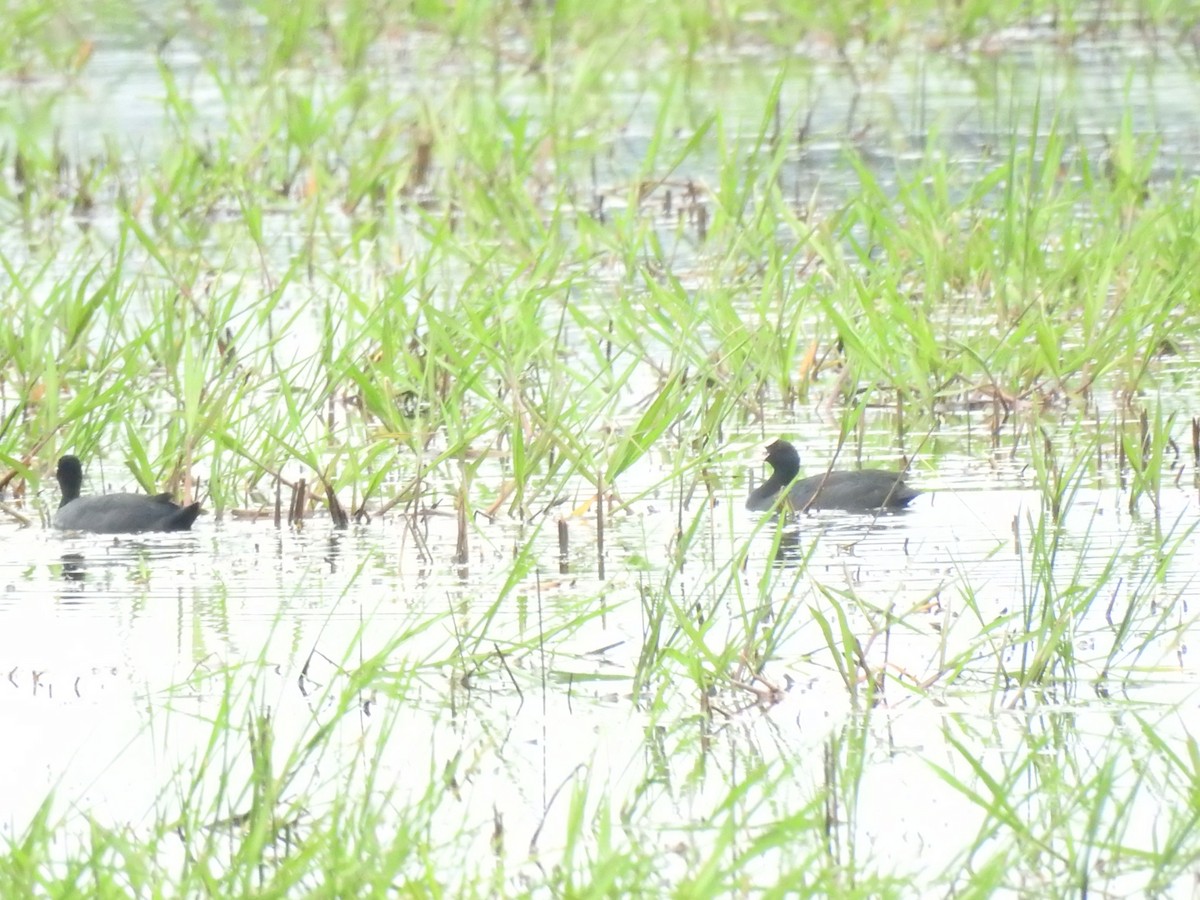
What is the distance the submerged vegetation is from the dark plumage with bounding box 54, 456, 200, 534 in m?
0.13

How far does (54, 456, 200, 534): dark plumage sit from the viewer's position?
6.07m

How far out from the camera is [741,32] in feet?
55.8

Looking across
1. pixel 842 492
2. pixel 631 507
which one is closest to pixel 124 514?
pixel 631 507

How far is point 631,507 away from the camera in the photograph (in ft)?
20.5

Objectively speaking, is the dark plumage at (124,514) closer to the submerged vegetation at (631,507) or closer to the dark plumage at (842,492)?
the submerged vegetation at (631,507)

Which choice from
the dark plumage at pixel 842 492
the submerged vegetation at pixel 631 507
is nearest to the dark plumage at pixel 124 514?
the submerged vegetation at pixel 631 507

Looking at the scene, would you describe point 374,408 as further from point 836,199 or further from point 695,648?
point 836,199

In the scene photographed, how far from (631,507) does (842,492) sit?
52 centimetres

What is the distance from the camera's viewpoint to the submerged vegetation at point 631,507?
3.77 metres

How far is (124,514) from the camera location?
6.07m

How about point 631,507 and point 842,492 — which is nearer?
point 842,492

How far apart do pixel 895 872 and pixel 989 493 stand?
2804 millimetres

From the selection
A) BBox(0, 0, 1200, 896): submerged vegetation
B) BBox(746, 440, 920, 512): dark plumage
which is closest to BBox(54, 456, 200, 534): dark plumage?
BBox(0, 0, 1200, 896): submerged vegetation

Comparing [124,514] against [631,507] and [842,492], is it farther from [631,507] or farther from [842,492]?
[842,492]
